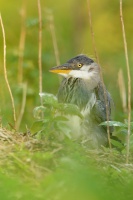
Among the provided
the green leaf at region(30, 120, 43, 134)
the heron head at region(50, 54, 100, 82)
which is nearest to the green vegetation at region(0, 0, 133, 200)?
the green leaf at region(30, 120, 43, 134)

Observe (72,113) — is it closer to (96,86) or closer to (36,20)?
(96,86)

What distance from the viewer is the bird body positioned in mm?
7139

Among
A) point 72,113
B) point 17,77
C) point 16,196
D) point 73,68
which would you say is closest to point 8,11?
point 17,77

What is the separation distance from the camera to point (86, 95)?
728cm

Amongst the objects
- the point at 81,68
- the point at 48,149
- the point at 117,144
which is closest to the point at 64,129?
the point at 48,149

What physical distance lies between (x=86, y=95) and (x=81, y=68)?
0.45 m

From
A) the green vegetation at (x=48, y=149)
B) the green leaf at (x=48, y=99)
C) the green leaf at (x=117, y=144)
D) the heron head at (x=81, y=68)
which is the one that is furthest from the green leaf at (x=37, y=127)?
the heron head at (x=81, y=68)

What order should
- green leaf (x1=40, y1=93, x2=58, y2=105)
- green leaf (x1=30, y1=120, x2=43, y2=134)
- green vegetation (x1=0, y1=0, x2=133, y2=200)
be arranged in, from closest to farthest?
green vegetation (x1=0, y1=0, x2=133, y2=200), green leaf (x1=40, y1=93, x2=58, y2=105), green leaf (x1=30, y1=120, x2=43, y2=134)

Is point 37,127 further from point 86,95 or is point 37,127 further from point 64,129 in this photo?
point 86,95

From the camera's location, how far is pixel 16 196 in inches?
143

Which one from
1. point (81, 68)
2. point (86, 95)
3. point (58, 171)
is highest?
point (81, 68)

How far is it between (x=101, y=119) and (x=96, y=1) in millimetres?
10039

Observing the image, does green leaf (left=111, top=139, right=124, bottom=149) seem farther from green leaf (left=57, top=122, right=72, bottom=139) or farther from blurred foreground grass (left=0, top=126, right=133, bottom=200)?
green leaf (left=57, top=122, right=72, bottom=139)

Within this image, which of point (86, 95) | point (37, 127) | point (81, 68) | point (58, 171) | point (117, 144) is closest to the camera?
point (58, 171)
